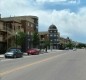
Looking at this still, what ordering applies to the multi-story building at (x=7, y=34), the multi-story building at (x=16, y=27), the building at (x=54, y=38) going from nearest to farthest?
the multi-story building at (x=7, y=34)
the multi-story building at (x=16, y=27)
the building at (x=54, y=38)

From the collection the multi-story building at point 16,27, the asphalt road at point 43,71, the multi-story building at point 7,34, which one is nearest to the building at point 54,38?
the multi-story building at point 16,27

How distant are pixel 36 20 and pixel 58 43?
82.3 m

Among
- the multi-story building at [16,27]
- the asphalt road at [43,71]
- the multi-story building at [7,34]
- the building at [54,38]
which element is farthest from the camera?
the building at [54,38]

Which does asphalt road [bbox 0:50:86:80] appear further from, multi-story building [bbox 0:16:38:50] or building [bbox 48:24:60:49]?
building [bbox 48:24:60:49]

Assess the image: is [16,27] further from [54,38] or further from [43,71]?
[54,38]

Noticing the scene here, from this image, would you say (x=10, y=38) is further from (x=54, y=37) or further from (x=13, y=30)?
(x=54, y=37)

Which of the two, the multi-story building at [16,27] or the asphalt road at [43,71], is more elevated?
the multi-story building at [16,27]

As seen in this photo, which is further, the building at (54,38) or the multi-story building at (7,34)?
the building at (54,38)

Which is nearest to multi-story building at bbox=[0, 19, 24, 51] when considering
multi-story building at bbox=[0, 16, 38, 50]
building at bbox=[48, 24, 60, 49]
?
multi-story building at bbox=[0, 16, 38, 50]

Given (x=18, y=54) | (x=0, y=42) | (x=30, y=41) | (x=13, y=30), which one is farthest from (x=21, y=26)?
(x=18, y=54)

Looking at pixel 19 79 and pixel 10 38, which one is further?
pixel 10 38

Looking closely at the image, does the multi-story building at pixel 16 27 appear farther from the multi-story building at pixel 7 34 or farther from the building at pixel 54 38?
the building at pixel 54 38

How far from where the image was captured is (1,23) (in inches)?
3007

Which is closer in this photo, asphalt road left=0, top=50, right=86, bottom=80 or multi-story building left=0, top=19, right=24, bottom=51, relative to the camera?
asphalt road left=0, top=50, right=86, bottom=80
